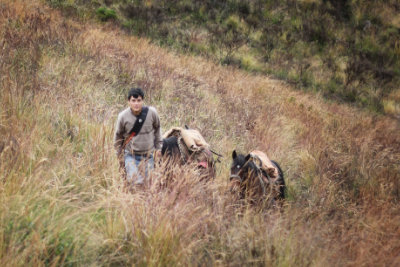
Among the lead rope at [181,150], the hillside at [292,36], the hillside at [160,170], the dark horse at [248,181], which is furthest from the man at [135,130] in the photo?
the hillside at [292,36]

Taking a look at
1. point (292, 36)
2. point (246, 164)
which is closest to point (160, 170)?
point (246, 164)

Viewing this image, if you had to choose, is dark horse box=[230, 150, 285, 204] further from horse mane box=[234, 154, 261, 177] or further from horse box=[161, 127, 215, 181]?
horse box=[161, 127, 215, 181]

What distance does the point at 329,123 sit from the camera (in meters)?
7.52

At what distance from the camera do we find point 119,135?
3154mm

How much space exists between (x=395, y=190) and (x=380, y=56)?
13.5 metres

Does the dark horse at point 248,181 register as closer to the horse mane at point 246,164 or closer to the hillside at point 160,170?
the horse mane at point 246,164

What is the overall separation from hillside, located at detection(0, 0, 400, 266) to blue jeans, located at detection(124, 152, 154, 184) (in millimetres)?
140

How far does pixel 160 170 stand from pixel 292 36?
49.3ft

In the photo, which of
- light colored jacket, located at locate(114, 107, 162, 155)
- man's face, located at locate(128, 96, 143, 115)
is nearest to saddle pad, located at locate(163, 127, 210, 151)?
light colored jacket, located at locate(114, 107, 162, 155)

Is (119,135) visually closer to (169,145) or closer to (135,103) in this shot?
(135,103)

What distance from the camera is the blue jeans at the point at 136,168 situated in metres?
2.42

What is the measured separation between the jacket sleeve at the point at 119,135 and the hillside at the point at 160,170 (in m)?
0.12

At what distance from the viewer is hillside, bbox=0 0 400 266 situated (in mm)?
1840

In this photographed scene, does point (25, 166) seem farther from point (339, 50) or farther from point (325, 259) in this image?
point (339, 50)
